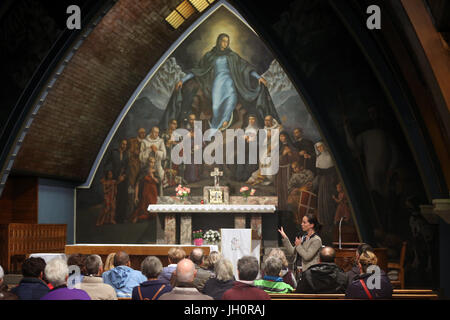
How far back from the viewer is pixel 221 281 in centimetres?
466

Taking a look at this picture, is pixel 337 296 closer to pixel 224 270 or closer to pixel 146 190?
pixel 224 270

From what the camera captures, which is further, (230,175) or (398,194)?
(230,175)

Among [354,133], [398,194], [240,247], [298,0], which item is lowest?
[240,247]

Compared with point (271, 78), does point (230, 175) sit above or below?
below

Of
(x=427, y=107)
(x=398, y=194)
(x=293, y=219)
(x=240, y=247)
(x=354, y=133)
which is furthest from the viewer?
(x=293, y=219)

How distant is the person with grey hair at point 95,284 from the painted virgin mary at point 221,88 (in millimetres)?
11382

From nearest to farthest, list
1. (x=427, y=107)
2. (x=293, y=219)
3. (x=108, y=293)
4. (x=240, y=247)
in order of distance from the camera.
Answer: (x=108, y=293) → (x=427, y=107) → (x=240, y=247) → (x=293, y=219)

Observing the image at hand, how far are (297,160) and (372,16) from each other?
26.4 feet

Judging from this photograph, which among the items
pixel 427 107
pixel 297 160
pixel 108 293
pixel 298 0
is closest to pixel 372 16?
pixel 427 107

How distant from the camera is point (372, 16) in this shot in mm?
8227

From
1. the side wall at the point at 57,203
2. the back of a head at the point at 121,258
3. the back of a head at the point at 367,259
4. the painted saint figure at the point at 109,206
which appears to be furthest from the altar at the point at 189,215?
the back of a head at the point at 367,259

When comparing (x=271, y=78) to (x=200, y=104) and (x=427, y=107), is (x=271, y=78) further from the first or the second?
(x=427, y=107)

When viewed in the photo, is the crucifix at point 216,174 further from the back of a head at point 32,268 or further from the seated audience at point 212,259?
the back of a head at point 32,268

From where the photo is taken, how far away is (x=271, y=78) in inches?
648
